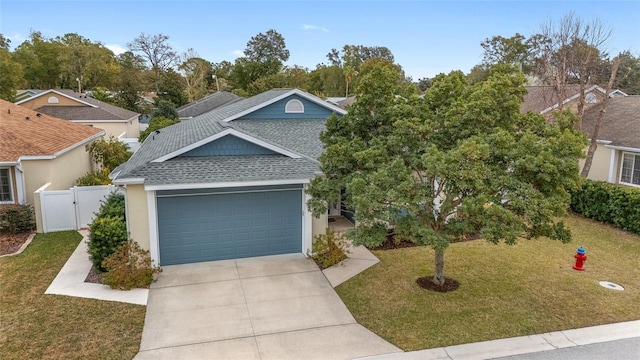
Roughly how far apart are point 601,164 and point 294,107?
16.1m

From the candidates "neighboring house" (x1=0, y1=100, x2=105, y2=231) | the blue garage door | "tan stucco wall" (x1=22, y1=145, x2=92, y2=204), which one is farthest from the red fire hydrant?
"tan stucco wall" (x1=22, y1=145, x2=92, y2=204)

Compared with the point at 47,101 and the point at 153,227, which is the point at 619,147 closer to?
the point at 153,227

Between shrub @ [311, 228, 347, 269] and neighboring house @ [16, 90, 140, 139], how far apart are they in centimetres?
2492

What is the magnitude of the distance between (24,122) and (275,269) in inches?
592

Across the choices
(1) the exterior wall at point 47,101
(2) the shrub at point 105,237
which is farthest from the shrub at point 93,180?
(1) the exterior wall at point 47,101

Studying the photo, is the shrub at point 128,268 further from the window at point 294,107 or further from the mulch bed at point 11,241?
the window at point 294,107

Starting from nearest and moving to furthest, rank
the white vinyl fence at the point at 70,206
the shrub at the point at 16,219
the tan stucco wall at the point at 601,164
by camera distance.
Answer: the shrub at the point at 16,219, the white vinyl fence at the point at 70,206, the tan stucco wall at the point at 601,164

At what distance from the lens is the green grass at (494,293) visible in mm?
8938

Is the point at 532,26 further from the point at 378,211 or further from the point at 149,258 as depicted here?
the point at 149,258

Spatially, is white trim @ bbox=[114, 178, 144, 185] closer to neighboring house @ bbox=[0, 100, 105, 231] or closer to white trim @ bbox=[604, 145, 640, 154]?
neighboring house @ bbox=[0, 100, 105, 231]

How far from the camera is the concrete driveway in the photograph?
8070 millimetres

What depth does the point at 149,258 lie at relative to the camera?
36.6 feet

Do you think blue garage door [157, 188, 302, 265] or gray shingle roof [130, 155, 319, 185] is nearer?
gray shingle roof [130, 155, 319, 185]

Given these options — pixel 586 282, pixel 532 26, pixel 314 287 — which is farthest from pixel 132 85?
pixel 586 282
